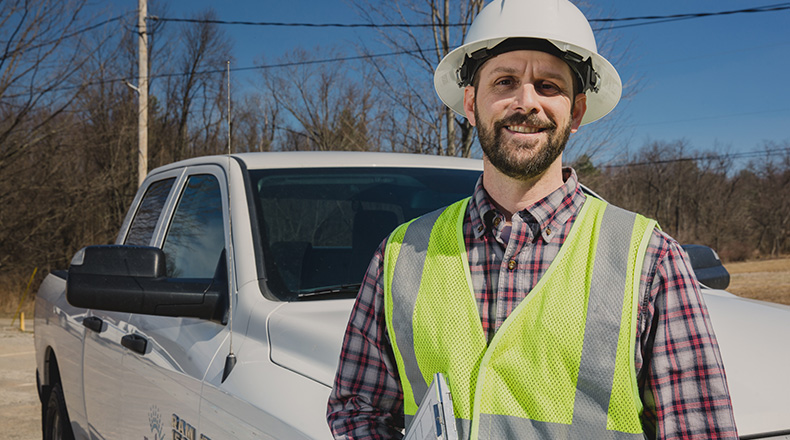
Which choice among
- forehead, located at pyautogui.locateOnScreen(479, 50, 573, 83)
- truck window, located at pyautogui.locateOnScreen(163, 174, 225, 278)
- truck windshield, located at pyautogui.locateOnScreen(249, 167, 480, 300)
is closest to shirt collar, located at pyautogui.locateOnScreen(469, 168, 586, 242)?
forehead, located at pyautogui.locateOnScreen(479, 50, 573, 83)

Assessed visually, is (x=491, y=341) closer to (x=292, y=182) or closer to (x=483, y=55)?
(x=483, y=55)

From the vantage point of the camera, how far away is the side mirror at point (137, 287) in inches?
95.6

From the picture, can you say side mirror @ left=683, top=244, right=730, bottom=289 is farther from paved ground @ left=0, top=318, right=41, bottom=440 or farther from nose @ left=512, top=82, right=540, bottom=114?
paved ground @ left=0, top=318, right=41, bottom=440

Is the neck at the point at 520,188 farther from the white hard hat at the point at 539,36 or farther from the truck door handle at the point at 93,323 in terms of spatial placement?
the truck door handle at the point at 93,323

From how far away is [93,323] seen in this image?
149 inches

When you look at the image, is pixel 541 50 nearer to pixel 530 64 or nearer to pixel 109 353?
pixel 530 64

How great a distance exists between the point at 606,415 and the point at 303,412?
2.81 feet

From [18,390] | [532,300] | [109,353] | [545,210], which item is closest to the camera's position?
[532,300]

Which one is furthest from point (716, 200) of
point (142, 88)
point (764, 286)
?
point (142, 88)

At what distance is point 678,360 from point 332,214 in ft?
5.97

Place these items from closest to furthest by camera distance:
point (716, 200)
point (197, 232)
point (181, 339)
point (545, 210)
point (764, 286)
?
point (545, 210) → point (181, 339) → point (197, 232) → point (764, 286) → point (716, 200)

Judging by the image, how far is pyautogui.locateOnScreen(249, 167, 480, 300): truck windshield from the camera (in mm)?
2611

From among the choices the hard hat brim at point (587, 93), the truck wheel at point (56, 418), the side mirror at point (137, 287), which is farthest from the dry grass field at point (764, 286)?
the side mirror at point (137, 287)

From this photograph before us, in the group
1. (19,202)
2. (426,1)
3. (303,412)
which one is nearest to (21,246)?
(19,202)
